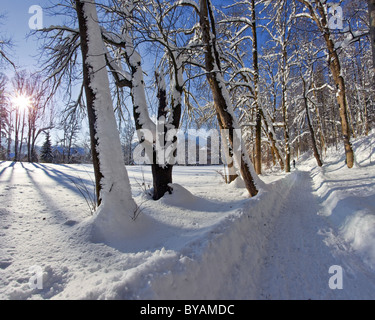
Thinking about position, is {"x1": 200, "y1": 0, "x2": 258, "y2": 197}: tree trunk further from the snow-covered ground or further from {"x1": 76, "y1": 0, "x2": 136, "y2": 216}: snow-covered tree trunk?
{"x1": 76, "y1": 0, "x2": 136, "y2": 216}: snow-covered tree trunk

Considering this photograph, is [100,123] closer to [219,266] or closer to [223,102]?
[219,266]

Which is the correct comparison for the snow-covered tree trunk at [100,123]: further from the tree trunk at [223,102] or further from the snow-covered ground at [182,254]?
the tree trunk at [223,102]

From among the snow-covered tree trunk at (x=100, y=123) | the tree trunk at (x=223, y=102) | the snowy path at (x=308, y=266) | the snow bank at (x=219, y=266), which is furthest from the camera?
the tree trunk at (x=223, y=102)

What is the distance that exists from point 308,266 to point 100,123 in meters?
4.19

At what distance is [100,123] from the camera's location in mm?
3414

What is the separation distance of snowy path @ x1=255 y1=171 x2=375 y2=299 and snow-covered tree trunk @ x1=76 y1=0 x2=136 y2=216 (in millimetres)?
2485

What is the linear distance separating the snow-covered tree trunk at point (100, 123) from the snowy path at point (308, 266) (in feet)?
8.15

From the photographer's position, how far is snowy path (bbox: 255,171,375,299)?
2199 mm

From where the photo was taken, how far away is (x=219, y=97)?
19.0ft

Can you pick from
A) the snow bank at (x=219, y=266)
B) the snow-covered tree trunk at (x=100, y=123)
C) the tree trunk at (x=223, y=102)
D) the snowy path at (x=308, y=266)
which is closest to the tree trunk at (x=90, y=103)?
the snow-covered tree trunk at (x=100, y=123)

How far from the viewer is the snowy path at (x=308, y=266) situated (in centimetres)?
220

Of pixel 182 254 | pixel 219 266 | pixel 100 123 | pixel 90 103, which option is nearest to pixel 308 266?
pixel 219 266
